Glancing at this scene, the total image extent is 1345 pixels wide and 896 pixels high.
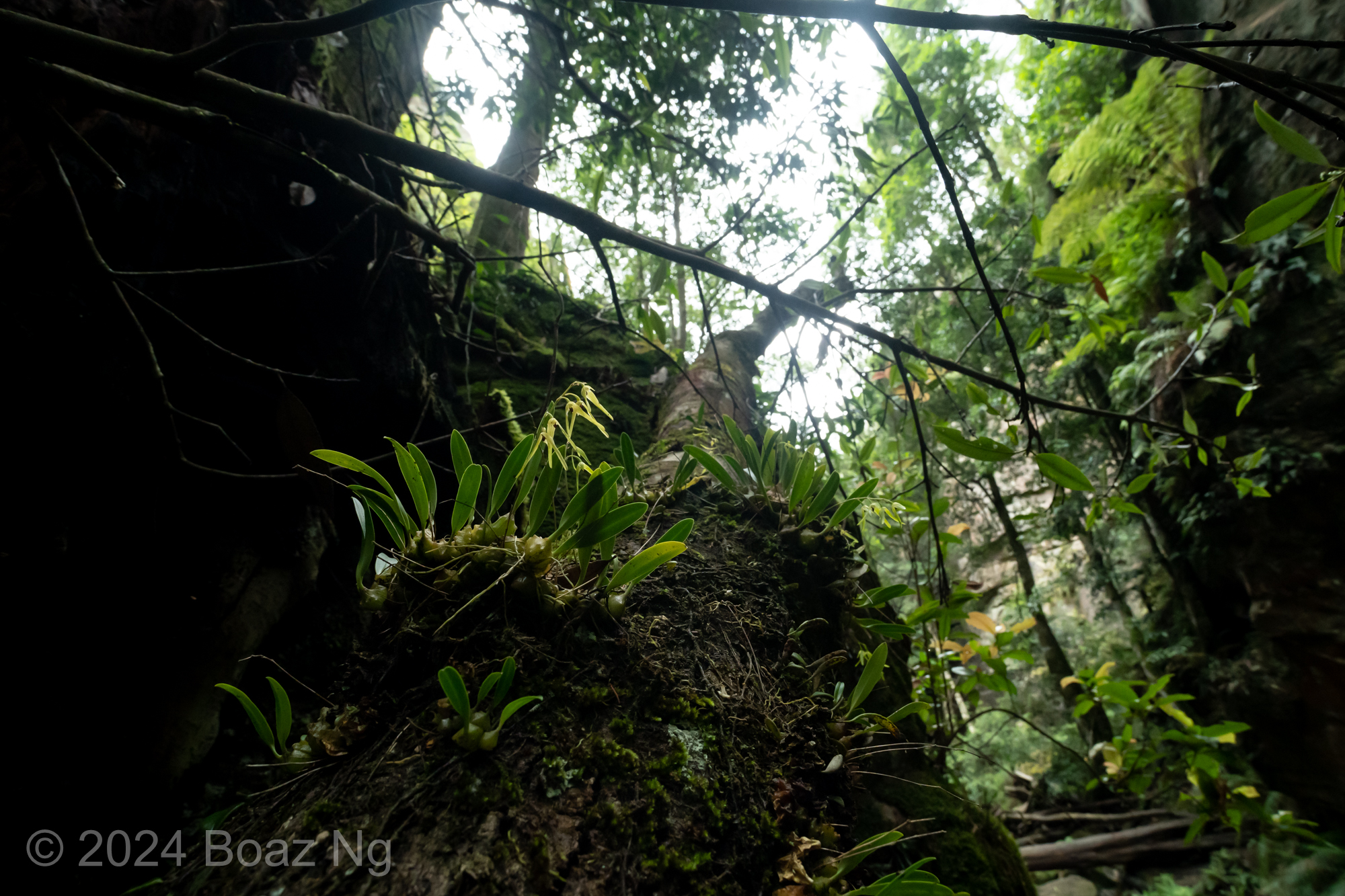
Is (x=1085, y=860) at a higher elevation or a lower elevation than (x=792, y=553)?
lower

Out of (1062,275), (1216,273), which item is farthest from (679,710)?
(1216,273)

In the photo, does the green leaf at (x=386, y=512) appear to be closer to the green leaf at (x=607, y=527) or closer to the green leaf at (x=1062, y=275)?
the green leaf at (x=607, y=527)

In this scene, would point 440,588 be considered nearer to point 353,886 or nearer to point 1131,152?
point 353,886

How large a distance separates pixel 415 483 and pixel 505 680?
42 cm

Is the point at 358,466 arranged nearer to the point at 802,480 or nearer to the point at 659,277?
the point at 802,480

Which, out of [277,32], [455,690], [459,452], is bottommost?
[455,690]

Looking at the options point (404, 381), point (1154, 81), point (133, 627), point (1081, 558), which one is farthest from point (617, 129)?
point (1081, 558)

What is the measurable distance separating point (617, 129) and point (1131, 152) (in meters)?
4.28

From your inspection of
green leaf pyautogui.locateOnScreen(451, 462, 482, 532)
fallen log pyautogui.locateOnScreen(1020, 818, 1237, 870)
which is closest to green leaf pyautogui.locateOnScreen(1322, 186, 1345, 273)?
green leaf pyautogui.locateOnScreen(451, 462, 482, 532)

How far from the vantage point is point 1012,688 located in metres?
1.89

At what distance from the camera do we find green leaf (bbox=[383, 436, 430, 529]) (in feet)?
2.99

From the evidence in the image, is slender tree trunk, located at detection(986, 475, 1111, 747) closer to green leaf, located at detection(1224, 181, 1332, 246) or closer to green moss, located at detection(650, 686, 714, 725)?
green leaf, located at detection(1224, 181, 1332, 246)

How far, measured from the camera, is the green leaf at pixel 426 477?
94 centimetres

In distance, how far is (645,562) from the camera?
35.1 inches
